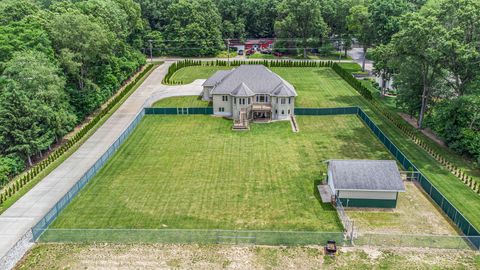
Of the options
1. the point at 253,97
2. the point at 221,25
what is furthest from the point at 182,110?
the point at 221,25

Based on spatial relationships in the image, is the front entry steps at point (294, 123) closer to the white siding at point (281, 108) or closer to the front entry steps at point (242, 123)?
the white siding at point (281, 108)

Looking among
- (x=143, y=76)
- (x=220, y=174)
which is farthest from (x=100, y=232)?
(x=143, y=76)

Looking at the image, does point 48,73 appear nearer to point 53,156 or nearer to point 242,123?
point 53,156

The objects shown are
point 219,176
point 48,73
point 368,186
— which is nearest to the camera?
point 368,186

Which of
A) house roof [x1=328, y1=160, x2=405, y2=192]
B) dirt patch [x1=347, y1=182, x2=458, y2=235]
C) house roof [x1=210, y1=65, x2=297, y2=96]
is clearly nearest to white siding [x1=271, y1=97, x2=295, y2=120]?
house roof [x1=210, y1=65, x2=297, y2=96]

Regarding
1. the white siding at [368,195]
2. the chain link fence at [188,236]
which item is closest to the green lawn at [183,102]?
the white siding at [368,195]

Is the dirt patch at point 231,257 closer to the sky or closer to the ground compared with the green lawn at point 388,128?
closer to the ground
